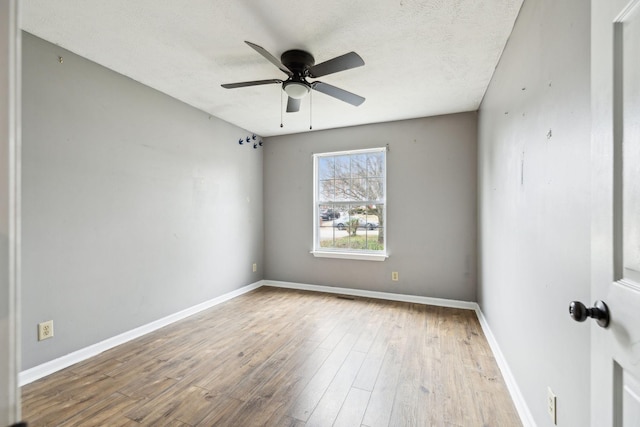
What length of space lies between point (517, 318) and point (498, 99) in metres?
1.72

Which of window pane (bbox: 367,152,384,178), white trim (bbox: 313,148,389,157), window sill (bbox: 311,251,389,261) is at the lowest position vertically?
window sill (bbox: 311,251,389,261)

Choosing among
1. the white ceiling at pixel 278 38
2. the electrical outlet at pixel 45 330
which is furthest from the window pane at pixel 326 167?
the electrical outlet at pixel 45 330

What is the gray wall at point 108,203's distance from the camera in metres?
2.11

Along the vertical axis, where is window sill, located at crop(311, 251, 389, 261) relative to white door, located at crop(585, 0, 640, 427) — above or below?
below

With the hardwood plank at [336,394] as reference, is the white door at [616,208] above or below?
above

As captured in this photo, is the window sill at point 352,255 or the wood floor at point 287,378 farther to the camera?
the window sill at point 352,255

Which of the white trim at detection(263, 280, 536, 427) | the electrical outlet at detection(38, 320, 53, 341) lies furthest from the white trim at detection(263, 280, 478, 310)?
the electrical outlet at detection(38, 320, 53, 341)

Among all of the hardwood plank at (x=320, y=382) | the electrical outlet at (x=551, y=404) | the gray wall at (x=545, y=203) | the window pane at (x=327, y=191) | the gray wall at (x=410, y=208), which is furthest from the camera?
the window pane at (x=327, y=191)

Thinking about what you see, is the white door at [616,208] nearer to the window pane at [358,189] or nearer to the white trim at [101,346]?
the white trim at [101,346]

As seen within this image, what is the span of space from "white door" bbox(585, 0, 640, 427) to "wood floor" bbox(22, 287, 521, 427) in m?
1.21

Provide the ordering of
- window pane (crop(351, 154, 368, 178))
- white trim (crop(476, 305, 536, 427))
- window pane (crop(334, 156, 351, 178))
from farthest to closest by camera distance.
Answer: window pane (crop(334, 156, 351, 178)), window pane (crop(351, 154, 368, 178)), white trim (crop(476, 305, 536, 427))

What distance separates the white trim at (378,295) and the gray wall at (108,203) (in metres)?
1.09

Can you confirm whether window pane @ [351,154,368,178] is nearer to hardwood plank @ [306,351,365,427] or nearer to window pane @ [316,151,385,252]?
window pane @ [316,151,385,252]

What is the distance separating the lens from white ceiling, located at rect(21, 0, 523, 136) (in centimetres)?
181
